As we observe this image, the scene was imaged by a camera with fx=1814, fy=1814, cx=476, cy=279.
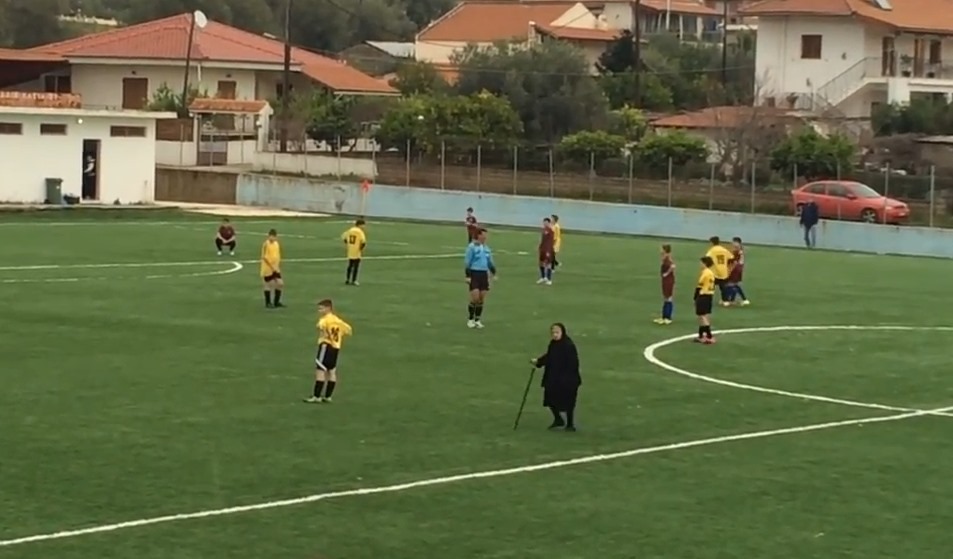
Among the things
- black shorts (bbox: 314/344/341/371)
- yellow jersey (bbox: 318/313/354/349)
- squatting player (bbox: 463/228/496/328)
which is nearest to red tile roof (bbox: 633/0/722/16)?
squatting player (bbox: 463/228/496/328)

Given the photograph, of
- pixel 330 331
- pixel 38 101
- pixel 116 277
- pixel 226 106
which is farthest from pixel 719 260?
pixel 226 106

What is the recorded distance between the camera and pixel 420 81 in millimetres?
98250

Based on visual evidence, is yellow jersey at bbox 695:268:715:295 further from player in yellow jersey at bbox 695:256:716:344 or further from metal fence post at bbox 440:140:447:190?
metal fence post at bbox 440:140:447:190

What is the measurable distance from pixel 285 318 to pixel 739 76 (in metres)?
80.8

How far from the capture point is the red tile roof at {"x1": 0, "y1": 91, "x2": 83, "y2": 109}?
214 feet

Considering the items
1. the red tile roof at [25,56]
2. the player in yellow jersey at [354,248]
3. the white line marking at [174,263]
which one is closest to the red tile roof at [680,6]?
the red tile roof at [25,56]

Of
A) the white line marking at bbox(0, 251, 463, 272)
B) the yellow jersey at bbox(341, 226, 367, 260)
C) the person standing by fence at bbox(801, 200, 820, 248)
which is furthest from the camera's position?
the person standing by fence at bbox(801, 200, 820, 248)

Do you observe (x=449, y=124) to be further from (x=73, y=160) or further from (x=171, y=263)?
(x=171, y=263)

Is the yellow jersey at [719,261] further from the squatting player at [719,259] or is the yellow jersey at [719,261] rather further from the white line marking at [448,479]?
the white line marking at [448,479]

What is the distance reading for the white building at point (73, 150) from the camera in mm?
65625

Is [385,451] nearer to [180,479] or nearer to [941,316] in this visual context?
[180,479]

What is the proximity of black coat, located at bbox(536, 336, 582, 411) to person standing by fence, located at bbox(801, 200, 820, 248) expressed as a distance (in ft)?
129

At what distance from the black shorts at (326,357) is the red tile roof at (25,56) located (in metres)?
60.9

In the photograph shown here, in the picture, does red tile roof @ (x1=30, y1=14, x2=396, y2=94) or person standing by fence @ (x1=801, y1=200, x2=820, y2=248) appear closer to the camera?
person standing by fence @ (x1=801, y1=200, x2=820, y2=248)
